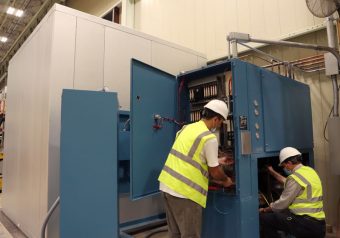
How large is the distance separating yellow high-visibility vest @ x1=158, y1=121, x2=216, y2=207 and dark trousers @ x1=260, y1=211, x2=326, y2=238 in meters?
1.01

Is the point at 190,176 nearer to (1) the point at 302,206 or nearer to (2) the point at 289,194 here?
(2) the point at 289,194

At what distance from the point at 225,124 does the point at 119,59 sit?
164 cm

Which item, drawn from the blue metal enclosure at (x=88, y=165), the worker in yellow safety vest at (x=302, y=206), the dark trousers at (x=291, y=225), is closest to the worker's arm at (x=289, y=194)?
the worker in yellow safety vest at (x=302, y=206)

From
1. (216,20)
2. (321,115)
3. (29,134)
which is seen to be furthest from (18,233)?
(216,20)

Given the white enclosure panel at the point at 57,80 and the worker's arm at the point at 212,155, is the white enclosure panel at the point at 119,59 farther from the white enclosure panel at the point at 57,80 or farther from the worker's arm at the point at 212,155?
the worker's arm at the point at 212,155

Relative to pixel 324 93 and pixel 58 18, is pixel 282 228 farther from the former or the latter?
pixel 58 18

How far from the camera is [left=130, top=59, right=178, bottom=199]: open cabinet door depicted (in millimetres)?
2359

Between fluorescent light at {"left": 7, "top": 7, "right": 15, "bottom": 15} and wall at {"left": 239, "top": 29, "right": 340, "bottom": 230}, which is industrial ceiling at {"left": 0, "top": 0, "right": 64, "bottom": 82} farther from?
wall at {"left": 239, "top": 29, "right": 340, "bottom": 230}

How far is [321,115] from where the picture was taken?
3537 mm

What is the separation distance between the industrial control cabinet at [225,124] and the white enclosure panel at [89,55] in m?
0.87

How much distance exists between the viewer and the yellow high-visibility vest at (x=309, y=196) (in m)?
2.46

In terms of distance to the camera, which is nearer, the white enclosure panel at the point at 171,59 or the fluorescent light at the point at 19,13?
the white enclosure panel at the point at 171,59

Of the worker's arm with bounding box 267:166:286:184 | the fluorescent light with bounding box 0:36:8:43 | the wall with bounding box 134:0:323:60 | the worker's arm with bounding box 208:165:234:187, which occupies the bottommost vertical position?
the worker's arm with bounding box 267:166:286:184

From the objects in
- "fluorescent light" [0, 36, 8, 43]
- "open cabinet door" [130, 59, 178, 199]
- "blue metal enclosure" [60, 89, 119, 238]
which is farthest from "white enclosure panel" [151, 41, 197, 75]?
"fluorescent light" [0, 36, 8, 43]
